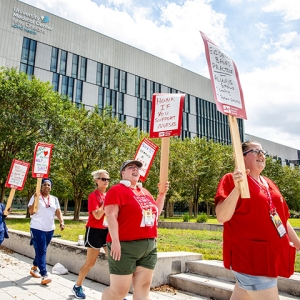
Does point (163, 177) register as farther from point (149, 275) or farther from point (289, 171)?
point (289, 171)

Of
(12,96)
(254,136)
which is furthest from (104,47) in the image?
(254,136)

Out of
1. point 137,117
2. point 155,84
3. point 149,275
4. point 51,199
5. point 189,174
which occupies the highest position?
point 155,84

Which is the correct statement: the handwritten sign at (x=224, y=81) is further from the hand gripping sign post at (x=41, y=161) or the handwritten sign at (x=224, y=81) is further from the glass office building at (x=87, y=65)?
the glass office building at (x=87, y=65)

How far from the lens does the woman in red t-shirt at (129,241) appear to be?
339 cm

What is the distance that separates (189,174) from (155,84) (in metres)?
31.6

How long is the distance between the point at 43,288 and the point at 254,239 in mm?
4864

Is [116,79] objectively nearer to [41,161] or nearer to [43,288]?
[41,161]

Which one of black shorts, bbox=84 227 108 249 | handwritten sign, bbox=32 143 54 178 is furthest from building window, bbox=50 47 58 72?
black shorts, bbox=84 227 108 249

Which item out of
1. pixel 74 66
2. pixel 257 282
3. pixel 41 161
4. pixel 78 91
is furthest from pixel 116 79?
pixel 257 282

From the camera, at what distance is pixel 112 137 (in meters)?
27.3

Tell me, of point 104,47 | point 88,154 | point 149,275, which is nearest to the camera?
point 149,275

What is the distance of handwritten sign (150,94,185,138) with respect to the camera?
4.69 metres

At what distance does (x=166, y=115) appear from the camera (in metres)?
4.85

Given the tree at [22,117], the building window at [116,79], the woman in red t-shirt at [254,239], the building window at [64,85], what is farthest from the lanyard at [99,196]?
the building window at [116,79]
